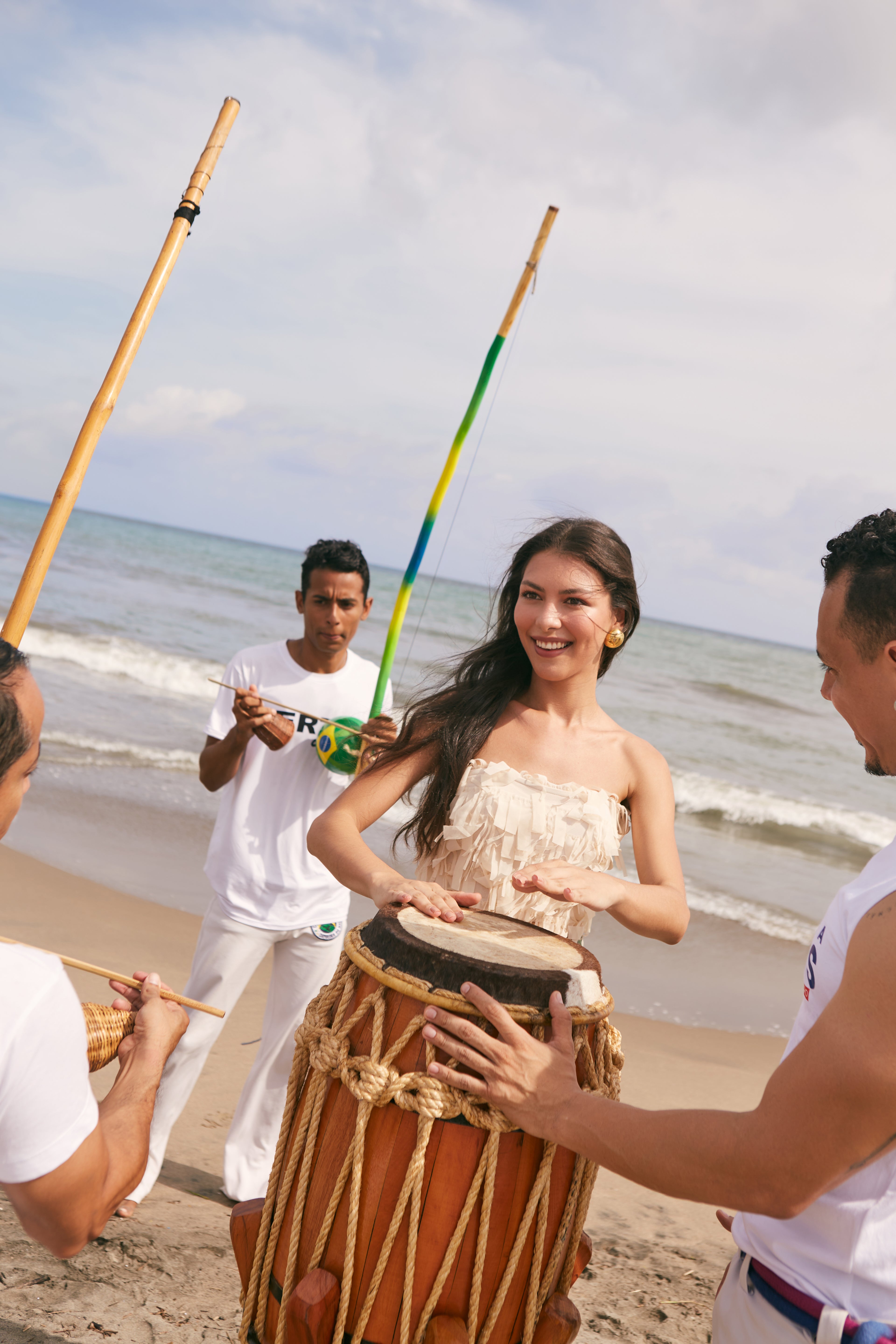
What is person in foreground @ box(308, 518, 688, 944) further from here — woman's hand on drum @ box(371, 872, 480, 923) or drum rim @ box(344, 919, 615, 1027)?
drum rim @ box(344, 919, 615, 1027)

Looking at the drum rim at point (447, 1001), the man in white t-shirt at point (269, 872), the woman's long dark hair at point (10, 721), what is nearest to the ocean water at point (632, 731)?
the man in white t-shirt at point (269, 872)

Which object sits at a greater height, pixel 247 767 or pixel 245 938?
pixel 247 767

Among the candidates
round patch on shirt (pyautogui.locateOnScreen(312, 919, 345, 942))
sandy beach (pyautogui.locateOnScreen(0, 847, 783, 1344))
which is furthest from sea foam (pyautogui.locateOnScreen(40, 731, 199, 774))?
round patch on shirt (pyautogui.locateOnScreen(312, 919, 345, 942))

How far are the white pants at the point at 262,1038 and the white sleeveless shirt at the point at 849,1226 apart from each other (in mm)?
1891

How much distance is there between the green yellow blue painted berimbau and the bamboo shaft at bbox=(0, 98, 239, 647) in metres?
1.33

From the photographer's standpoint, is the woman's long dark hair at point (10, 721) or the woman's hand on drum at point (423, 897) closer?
the woman's long dark hair at point (10, 721)

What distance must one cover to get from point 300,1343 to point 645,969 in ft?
15.7

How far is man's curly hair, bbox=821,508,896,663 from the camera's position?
140cm

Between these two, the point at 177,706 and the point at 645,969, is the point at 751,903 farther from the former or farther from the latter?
the point at 177,706

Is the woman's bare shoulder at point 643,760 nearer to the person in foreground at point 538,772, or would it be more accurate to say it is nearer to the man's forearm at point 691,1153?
the person in foreground at point 538,772

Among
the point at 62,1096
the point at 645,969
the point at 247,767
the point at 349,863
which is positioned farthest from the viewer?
the point at 645,969

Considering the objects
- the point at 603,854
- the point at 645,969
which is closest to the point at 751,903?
the point at 645,969

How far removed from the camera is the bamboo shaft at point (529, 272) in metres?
3.11

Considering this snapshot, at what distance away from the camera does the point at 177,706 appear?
469 inches
